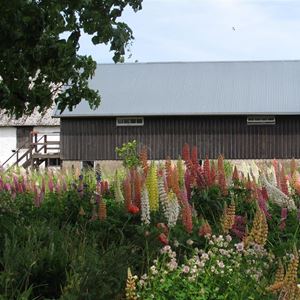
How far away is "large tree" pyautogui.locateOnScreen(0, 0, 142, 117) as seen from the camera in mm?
8094

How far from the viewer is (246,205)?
309 inches

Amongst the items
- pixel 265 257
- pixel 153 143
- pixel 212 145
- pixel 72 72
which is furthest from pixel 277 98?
pixel 265 257

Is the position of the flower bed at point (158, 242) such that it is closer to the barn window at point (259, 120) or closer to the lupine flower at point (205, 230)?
the lupine flower at point (205, 230)

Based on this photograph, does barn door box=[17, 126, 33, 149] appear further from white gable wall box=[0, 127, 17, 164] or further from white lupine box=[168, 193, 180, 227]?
white lupine box=[168, 193, 180, 227]

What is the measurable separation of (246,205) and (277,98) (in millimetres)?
29094

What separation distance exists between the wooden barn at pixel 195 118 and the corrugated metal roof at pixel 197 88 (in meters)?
0.05

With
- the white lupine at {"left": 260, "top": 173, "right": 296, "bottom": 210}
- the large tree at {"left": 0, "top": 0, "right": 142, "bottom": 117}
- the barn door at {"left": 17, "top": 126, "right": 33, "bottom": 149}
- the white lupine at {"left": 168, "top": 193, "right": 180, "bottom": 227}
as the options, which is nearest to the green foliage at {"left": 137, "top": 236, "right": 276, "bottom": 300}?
the white lupine at {"left": 168, "top": 193, "right": 180, "bottom": 227}

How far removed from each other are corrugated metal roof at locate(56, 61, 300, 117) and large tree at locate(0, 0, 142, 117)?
25.8m

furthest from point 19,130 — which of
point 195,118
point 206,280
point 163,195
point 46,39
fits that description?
point 206,280

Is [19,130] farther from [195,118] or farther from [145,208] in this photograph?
[145,208]

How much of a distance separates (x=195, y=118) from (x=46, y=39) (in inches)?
1098

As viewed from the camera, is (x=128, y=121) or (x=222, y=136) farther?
(x=128, y=121)

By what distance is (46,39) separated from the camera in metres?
8.85

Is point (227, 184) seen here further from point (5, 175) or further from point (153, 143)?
point (153, 143)
